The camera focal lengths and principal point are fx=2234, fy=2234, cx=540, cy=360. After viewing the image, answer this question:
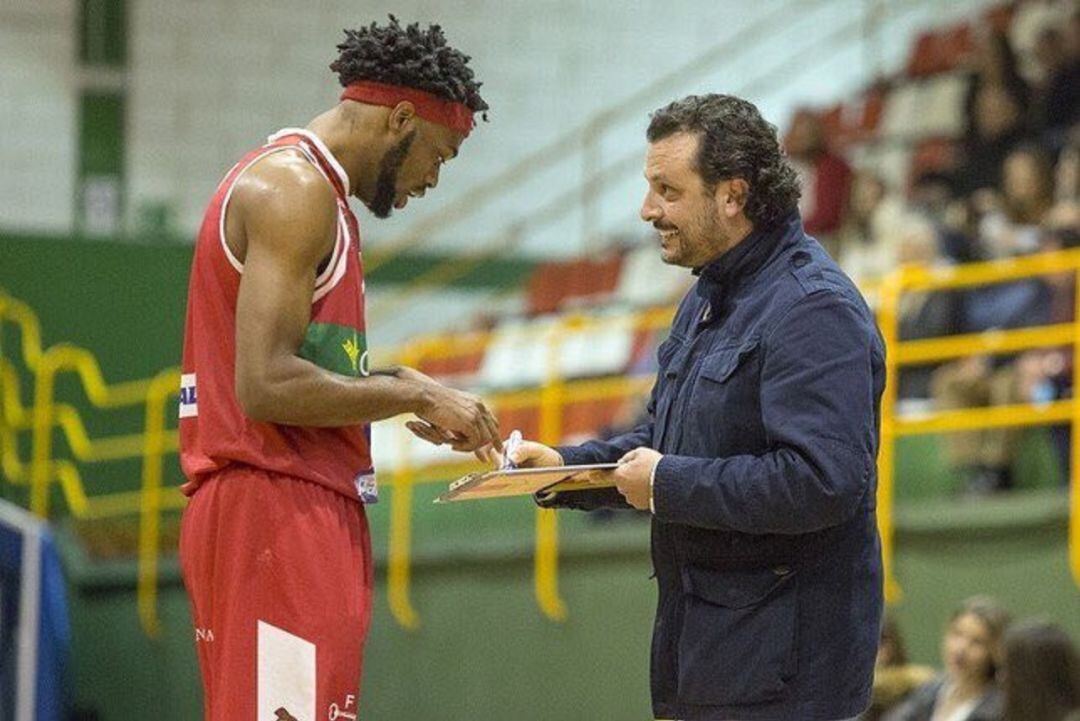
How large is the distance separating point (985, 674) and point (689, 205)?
360cm

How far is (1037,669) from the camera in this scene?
673cm

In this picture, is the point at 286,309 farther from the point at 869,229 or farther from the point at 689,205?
the point at 869,229

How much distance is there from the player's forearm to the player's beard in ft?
1.15

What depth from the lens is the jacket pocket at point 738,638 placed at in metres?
3.82

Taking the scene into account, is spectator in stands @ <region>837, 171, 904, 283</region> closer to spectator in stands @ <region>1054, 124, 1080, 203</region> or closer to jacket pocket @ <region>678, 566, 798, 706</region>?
spectator in stands @ <region>1054, 124, 1080, 203</region>

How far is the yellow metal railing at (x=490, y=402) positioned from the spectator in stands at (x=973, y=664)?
1.17ft

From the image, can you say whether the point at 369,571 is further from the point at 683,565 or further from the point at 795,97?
the point at 795,97

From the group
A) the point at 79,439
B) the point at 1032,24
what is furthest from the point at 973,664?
the point at 79,439

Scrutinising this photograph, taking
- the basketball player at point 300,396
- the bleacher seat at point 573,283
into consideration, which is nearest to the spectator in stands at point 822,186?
the bleacher seat at point 573,283

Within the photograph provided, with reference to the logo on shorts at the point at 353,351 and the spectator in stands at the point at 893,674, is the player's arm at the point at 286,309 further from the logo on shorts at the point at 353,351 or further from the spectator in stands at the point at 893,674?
the spectator in stands at the point at 893,674

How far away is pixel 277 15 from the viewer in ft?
49.3

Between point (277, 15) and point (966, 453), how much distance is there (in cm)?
821

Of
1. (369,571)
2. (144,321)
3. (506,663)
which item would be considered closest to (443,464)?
(506,663)

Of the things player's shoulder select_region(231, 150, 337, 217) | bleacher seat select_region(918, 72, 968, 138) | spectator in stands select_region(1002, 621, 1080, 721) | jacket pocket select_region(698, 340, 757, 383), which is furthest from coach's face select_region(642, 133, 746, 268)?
bleacher seat select_region(918, 72, 968, 138)
